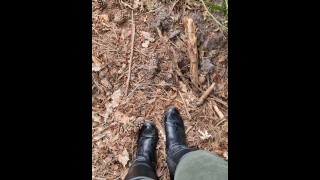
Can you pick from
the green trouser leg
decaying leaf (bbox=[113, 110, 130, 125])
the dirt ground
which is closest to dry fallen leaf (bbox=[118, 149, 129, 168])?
the dirt ground

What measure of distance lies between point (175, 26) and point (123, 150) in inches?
38.7

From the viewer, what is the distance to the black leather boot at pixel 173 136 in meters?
2.08

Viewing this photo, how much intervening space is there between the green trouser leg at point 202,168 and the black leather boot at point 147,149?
14.4 inches

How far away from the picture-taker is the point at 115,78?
7.43 ft

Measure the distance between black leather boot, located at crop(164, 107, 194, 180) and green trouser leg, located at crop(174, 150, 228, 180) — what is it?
0.25m

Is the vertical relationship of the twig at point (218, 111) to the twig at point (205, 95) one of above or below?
below

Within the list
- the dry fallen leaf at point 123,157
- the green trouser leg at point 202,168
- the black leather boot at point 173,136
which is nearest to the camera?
the green trouser leg at point 202,168

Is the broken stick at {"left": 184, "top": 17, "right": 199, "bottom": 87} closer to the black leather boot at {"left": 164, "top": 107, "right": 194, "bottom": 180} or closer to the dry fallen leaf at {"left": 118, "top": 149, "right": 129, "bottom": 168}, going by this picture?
the black leather boot at {"left": 164, "top": 107, "right": 194, "bottom": 180}

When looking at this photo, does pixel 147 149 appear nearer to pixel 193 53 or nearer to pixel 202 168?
pixel 202 168

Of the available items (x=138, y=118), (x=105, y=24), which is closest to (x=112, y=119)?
A: (x=138, y=118)

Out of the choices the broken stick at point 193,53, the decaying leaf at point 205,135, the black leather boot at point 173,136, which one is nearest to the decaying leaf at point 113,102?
the black leather boot at point 173,136

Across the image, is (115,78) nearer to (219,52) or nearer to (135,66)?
(135,66)

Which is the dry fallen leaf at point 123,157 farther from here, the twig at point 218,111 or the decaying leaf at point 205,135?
the twig at point 218,111

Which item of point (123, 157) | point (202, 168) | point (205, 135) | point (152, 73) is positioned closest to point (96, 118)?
point (123, 157)
